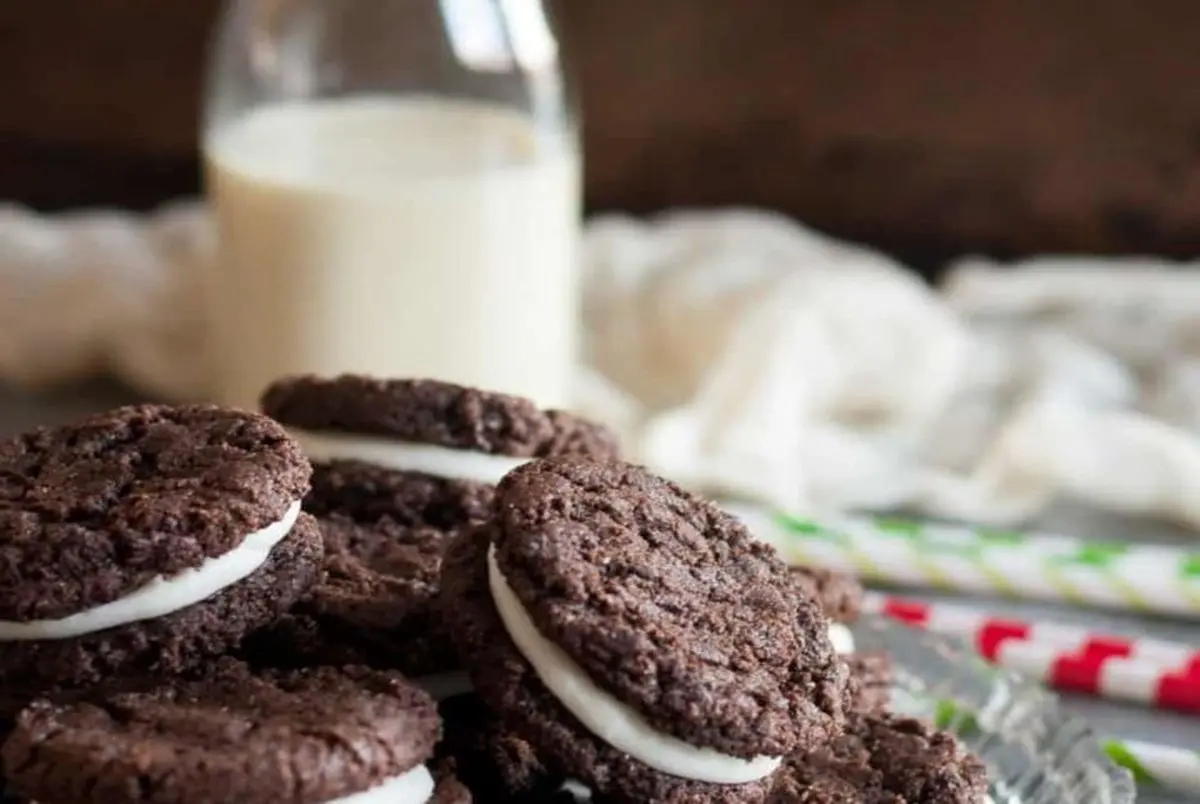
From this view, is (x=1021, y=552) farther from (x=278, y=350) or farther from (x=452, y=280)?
(x=278, y=350)

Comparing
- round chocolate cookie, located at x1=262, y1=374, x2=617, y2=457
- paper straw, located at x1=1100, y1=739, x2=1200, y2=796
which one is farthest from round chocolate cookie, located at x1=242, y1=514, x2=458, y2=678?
paper straw, located at x1=1100, y1=739, x2=1200, y2=796

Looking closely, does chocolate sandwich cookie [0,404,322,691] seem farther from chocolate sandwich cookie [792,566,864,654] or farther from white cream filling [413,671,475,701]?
chocolate sandwich cookie [792,566,864,654]

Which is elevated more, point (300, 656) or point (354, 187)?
point (354, 187)

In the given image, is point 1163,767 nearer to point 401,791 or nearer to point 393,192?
point 401,791

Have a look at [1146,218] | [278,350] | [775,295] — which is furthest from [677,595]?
[1146,218]

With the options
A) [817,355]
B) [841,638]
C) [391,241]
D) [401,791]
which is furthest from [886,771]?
[817,355]

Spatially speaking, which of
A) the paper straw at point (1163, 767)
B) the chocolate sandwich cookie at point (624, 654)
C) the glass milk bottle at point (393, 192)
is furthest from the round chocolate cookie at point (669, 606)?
the glass milk bottle at point (393, 192)

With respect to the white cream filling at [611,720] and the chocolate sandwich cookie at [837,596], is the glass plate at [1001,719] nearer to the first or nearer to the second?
the chocolate sandwich cookie at [837,596]
